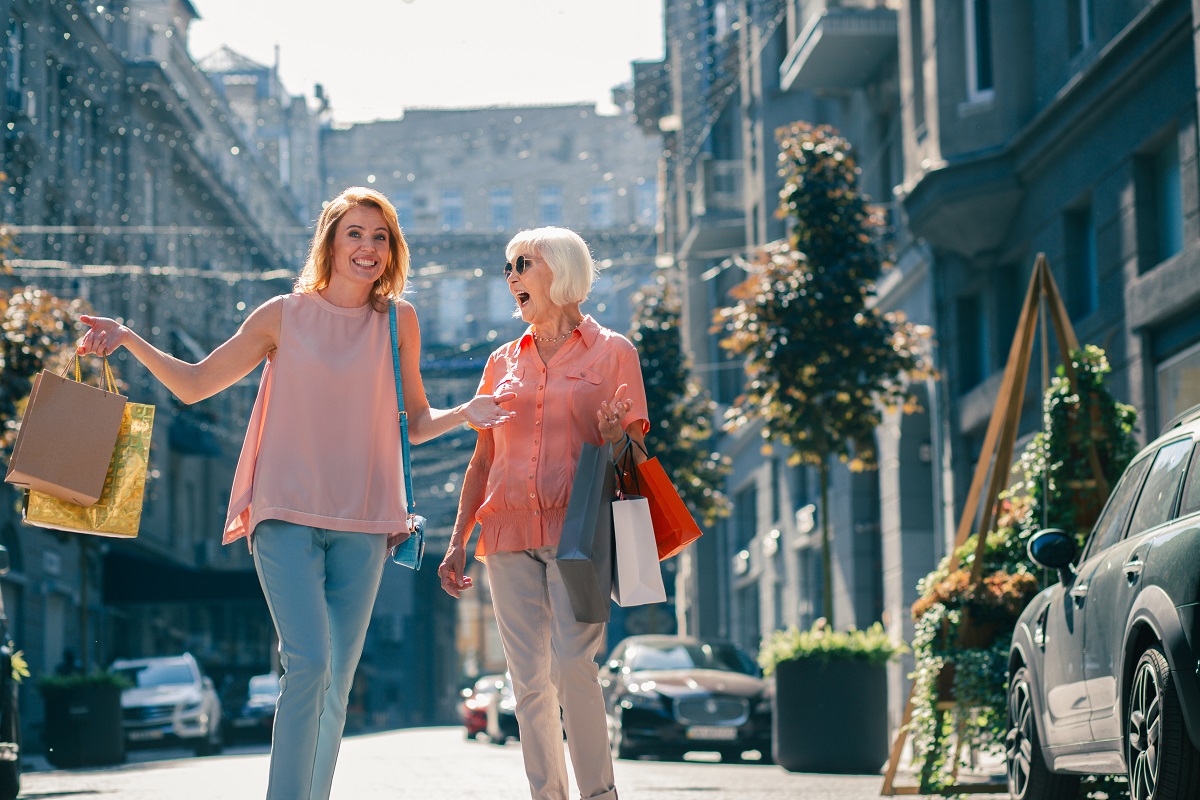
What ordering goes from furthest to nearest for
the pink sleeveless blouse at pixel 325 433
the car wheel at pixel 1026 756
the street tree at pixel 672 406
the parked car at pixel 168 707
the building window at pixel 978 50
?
the street tree at pixel 672 406 < the parked car at pixel 168 707 < the building window at pixel 978 50 < the car wheel at pixel 1026 756 < the pink sleeveless blouse at pixel 325 433

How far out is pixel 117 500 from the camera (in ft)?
19.0

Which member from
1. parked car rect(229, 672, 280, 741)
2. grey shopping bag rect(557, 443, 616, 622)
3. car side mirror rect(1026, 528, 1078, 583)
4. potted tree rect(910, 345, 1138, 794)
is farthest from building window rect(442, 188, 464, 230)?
Result: grey shopping bag rect(557, 443, 616, 622)

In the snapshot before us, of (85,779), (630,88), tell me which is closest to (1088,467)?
(85,779)

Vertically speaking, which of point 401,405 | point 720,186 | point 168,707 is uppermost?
point 720,186

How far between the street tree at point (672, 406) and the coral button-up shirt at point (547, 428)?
74.8ft

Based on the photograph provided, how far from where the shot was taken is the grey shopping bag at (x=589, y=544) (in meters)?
5.60

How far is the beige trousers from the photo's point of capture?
5668 mm

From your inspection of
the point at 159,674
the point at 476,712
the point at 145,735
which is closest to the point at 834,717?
the point at 145,735

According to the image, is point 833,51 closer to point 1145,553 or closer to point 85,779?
point 85,779

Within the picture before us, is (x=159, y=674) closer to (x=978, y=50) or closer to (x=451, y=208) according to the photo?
(x=978, y=50)

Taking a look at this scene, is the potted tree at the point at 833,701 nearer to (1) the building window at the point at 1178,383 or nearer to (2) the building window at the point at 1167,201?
(1) the building window at the point at 1178,383

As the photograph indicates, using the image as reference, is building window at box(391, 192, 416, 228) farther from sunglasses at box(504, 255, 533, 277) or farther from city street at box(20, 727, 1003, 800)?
sunglasses at box(504, 255, 533, 277)

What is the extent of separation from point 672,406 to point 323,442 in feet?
78.4

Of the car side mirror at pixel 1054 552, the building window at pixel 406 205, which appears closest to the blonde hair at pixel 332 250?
the car side mirror at pixel 1054 552
